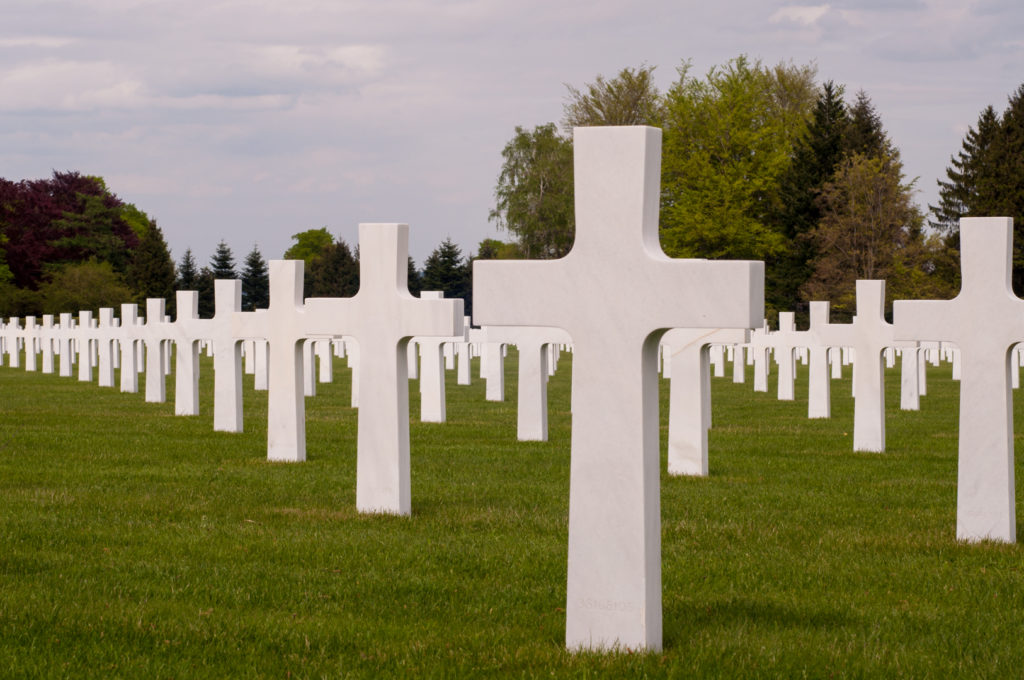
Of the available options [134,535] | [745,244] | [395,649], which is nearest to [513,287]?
[395,649]

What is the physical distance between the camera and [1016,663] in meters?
6.06

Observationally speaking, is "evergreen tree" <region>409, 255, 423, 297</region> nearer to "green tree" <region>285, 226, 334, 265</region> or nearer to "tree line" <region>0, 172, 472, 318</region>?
"tree line" <region>0, 172, 472, 318</region>

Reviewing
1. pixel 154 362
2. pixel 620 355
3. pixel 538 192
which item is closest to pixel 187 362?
pixel 154 362

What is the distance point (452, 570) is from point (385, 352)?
2678mm

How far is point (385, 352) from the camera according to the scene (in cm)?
1029

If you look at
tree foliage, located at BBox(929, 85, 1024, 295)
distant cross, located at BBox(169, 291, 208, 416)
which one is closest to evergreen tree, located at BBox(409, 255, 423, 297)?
tree foliage, located at BBox(929, 85, 1024, 295)

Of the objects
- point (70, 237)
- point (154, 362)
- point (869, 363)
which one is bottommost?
point (154, 362)

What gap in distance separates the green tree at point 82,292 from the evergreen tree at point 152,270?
9.45 m

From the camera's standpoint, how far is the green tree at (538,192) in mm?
75938

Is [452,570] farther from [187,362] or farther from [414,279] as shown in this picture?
[414,279]

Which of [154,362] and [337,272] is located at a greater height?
[337,272]

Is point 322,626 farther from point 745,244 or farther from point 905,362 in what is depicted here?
point 745,244

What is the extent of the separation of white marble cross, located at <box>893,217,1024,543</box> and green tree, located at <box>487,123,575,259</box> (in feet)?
215

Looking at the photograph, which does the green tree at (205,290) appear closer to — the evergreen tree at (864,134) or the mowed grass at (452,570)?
the evergreen tree at (864,134)
